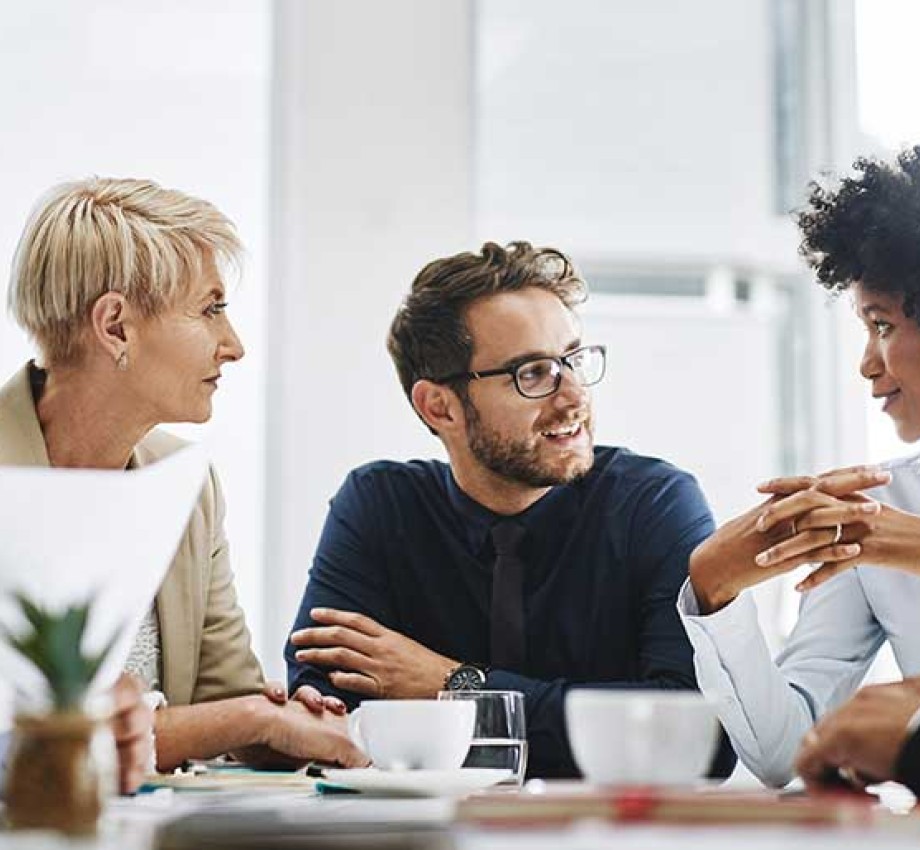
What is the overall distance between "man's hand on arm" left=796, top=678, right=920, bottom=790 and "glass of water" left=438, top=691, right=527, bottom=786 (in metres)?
0.43

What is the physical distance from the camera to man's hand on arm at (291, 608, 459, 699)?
222 cm

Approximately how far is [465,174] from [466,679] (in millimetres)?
1593

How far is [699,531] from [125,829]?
4.89 ft

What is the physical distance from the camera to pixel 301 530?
3361 mm

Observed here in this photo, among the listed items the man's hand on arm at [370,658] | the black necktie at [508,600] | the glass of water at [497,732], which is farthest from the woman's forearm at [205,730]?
the glass of water at [497,732]

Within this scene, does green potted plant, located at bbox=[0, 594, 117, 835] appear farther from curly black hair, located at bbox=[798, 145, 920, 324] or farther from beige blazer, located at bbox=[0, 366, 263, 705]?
curly black hair, located at bbox=[798, 145, 920, 324]

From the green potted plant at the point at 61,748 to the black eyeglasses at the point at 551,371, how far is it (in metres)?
1.67

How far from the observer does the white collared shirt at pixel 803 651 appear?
1.95 m

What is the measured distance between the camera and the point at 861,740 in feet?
3.76

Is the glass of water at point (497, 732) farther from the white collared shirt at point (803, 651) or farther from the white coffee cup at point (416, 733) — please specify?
the white collared shirt at point (803, 651)

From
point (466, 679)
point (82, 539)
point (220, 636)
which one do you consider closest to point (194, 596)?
point (220, 636)

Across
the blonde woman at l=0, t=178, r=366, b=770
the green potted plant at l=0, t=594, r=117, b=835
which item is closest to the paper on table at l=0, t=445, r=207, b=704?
the green potted plant at l=0, t=594, r=117, b=835

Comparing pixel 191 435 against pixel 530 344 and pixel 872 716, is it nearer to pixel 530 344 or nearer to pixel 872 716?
pixel 530 344

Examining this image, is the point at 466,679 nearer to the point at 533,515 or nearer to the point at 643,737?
the point at 533,515
